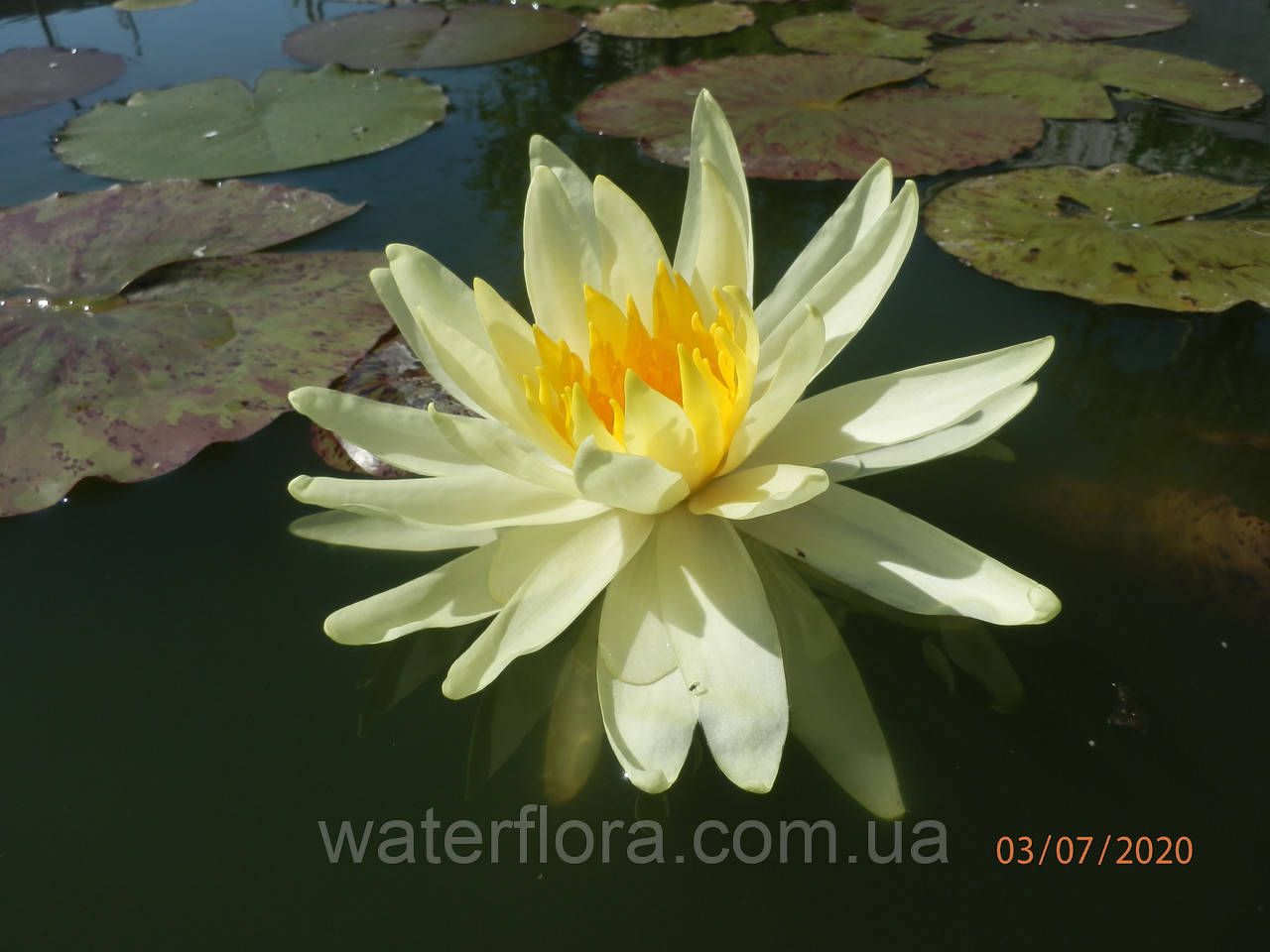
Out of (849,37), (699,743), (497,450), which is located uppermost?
(849,37)

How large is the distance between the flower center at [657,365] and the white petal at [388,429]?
0.62ft

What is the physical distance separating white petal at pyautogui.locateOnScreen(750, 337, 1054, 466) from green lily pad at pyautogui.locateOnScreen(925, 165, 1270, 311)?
90 cm

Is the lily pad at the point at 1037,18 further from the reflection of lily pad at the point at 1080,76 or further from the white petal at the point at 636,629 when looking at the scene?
the white petal at the point at 636,629

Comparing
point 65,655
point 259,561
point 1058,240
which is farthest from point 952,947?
point 1058,240

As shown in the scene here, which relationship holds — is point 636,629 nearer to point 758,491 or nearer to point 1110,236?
point 758,491

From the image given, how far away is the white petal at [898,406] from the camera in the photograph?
1098 millimetres

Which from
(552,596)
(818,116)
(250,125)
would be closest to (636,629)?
(552,596)

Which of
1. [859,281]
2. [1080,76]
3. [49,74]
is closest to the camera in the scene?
[859,281]

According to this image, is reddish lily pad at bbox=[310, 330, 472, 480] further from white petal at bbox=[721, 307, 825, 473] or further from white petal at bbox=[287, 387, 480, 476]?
white petal at bbox=[721, 307, 825, 473]

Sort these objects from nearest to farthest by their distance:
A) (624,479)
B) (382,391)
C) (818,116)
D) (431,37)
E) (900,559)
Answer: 1. (624,479)
2. (900,559)
3. (382,391)
4. (818,116)
5. (431,37)

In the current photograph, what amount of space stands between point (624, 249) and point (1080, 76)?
8.26 feet

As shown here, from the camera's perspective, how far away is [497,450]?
1064 millimetres

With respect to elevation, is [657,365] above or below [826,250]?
below

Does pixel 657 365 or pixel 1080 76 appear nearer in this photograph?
pixel 657 365
